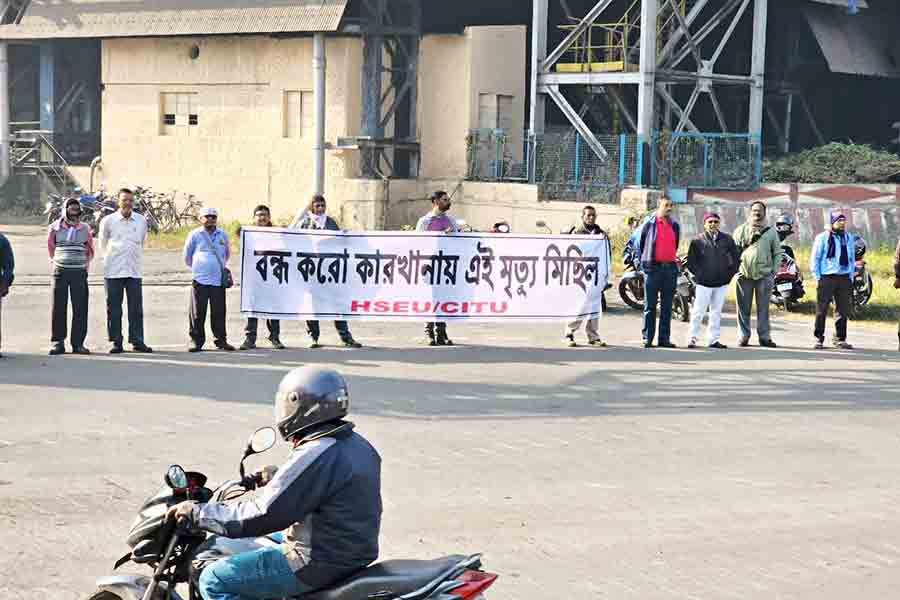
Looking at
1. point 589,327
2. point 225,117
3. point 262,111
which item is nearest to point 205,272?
point 589,327

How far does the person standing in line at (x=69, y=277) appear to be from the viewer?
53.0ft

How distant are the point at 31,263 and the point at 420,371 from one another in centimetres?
1457

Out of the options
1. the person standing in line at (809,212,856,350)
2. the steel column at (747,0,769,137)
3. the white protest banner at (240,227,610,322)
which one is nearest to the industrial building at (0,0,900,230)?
the steel column at (747,0,769,137)

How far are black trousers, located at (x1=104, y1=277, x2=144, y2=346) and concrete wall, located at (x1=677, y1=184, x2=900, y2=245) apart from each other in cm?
1650

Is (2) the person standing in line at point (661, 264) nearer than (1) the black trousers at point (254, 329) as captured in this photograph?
No

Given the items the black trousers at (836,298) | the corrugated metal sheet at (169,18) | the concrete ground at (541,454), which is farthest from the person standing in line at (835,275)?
the corrugated metal sheet at (169,18)

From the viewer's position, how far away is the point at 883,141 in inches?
1505

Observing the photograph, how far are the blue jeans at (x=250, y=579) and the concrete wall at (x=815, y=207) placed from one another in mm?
25487

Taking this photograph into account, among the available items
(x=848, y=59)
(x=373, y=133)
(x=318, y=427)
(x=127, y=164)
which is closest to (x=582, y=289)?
(x=318, y=427)

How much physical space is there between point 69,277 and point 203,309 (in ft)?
5.37

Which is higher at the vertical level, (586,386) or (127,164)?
(127,164)

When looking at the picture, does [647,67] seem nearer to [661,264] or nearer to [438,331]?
[661,264]

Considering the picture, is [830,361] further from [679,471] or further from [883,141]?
[883,141]

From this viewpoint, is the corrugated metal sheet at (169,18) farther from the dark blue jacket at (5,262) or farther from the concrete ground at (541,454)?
the dark blue jacket at (5,262)
